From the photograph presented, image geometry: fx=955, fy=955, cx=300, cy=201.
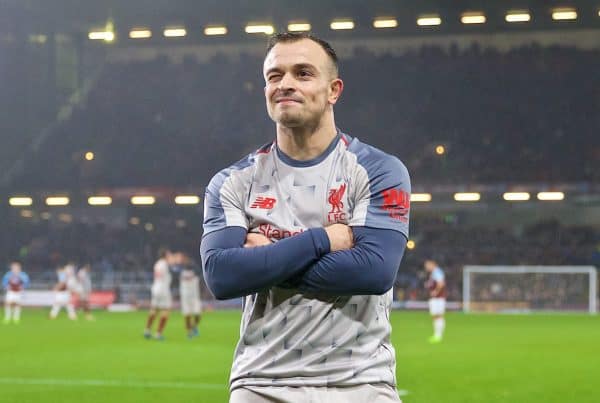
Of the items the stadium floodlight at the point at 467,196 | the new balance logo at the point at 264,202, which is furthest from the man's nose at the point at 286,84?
the stadium floodlight at the point at 467,196

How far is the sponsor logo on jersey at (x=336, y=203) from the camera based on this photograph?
291 cm

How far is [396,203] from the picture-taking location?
9.78ft

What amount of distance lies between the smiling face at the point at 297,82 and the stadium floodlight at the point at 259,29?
35.5 m

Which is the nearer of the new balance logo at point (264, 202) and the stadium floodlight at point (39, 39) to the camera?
the new balance logo at point (264, 202)

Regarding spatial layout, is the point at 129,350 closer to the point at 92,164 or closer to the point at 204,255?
the point at 204,255

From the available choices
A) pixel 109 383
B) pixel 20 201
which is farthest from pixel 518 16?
pixel 109 383

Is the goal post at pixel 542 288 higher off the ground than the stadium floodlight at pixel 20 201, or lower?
lower

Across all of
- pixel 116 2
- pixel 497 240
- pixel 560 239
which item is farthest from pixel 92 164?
pixel 560 239

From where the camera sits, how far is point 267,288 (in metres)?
2.87

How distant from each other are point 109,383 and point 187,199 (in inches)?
1099

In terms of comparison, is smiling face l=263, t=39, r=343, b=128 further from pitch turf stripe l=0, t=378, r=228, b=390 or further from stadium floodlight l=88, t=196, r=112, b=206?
stadium floodlight l=88, t=196, r=112, b=206

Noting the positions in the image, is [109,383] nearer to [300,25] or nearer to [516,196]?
[300,25]

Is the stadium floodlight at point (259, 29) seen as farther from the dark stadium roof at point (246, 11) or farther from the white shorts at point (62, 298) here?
the white shorts at point (62, 298)

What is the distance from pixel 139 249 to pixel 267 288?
39061mm
